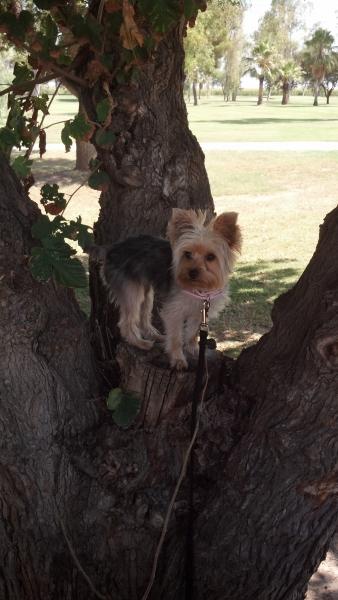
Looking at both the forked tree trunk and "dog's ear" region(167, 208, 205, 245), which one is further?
"dog's ear" region(167, 208, 205, 245)

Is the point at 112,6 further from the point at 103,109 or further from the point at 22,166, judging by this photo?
the point at 22,166

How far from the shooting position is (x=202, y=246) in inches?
131

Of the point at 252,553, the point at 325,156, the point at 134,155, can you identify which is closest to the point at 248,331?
the point at 134,155

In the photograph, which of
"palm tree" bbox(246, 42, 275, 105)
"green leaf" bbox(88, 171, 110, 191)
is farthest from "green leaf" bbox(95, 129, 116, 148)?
"palm tree" bbox(246, 42, 275, 105)

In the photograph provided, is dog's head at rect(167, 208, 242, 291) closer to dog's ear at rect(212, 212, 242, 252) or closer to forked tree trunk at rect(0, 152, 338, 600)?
dog's ear at rect(212, 212, 242, 252)

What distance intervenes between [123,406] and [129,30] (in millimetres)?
1775

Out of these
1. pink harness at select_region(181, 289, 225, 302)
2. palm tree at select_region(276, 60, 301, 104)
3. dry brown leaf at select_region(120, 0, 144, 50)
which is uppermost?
palm tree at select_region(276, 60, 301, 104)

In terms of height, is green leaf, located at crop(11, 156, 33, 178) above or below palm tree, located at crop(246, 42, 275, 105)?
below

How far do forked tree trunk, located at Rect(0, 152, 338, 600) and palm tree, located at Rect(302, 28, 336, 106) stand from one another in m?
77.1

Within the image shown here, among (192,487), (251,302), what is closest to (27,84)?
(192,487)

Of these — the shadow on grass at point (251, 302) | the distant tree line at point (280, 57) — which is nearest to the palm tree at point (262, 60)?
the distant tree line at point (280, 57)

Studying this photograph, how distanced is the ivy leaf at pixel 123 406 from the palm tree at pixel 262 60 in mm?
77171

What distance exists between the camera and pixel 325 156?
23234 millimetres

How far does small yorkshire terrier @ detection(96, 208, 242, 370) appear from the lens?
10.9 ft
